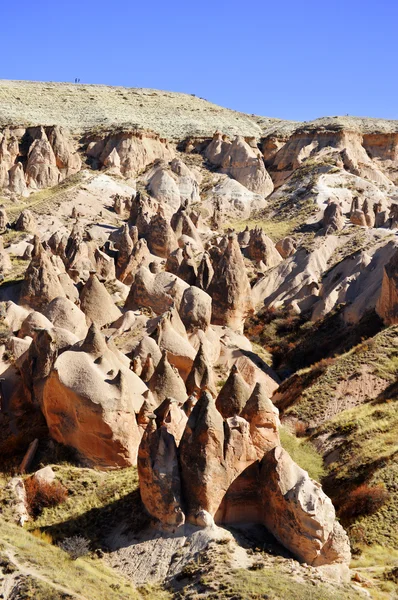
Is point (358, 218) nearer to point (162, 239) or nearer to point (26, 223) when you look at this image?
point (162, 239)

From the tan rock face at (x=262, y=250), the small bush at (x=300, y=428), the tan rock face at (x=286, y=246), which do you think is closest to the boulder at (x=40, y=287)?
the small bush at (x=300, y=428)

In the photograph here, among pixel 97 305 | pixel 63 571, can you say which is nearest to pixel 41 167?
pixel 97 305

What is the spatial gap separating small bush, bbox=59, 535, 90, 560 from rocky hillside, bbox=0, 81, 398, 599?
43 mm

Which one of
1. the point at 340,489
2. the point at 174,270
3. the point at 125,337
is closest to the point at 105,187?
the point at 174,270

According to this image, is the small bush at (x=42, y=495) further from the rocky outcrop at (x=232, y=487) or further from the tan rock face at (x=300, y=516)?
the tan rock face at (x=300, y=516)

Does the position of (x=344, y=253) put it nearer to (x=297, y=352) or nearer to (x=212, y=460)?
(x=297, y=352)

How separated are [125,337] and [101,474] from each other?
37.1ft

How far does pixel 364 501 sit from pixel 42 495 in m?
8.41

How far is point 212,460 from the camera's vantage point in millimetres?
17938

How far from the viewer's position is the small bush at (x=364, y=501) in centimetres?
2036

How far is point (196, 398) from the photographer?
2483 cm

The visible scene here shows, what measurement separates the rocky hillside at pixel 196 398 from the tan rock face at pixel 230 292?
0.11 meters

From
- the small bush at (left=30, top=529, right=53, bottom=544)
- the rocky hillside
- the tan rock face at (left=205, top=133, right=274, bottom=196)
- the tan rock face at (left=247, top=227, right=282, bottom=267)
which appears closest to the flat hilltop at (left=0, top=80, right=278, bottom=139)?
the tan rock face at (left=205, top=133, right=274, bottom=196)

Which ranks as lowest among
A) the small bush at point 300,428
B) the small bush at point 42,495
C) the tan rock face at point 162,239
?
the small bush at point 42,495
